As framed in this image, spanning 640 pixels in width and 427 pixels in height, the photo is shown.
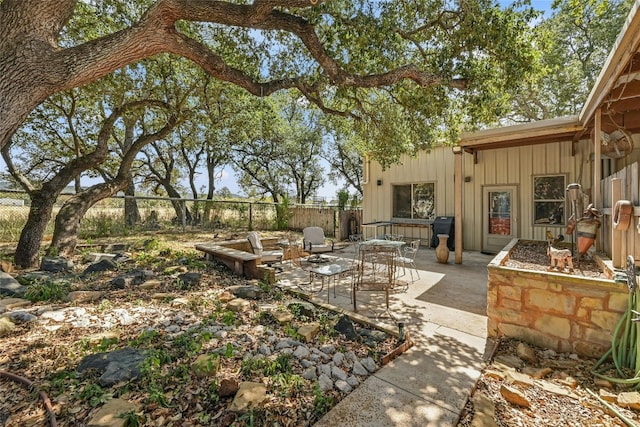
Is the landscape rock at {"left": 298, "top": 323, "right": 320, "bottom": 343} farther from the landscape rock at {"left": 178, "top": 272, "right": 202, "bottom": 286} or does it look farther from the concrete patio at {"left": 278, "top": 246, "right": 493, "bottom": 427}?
the landscape rock at {"left": 178, "top": 272, "right": 202, "bottom": 286}

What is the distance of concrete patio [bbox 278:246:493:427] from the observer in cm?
191

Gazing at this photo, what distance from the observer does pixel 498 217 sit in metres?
7.89

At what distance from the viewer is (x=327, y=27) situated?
4.99 metres

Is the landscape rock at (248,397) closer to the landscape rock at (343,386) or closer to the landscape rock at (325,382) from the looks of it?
the landscape rock at (325,382)

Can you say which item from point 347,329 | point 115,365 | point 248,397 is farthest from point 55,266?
point 347,329

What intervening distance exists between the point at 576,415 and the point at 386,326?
158 cm

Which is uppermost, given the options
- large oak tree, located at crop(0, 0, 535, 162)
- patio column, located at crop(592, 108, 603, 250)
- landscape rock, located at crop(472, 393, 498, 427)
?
large oak tree, located at crop(0, 0, 535, 162)

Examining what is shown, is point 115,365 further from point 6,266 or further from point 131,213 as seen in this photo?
point 131,213

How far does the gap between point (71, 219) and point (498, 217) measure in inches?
418

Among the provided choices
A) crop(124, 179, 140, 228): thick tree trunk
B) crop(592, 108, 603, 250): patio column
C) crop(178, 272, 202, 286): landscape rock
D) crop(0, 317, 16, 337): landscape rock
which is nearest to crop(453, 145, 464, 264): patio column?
crop(592, 108, 603, 250): patio column

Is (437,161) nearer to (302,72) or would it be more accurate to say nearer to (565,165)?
(565,165)

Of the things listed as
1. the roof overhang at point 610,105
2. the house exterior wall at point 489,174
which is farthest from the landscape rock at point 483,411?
the house exterior wall at point 489,174

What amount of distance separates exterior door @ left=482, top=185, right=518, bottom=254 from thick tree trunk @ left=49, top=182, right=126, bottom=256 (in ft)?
32.7

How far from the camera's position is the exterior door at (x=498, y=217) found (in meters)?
7.63
